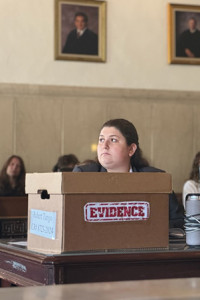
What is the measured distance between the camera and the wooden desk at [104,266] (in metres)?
2.78

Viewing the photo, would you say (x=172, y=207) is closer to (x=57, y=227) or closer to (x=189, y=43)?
(x=57, y=227)

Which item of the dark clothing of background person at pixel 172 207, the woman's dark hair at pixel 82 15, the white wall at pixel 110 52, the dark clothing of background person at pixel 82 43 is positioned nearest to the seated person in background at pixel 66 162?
the white wall at pixel 110 52

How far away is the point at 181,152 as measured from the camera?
12.0 meters

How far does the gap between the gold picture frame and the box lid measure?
9.11 metres

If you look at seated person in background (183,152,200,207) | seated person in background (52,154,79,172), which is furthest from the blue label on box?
seated person in background (52,154,79,172)

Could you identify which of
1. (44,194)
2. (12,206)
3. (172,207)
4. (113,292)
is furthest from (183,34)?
(113,292)

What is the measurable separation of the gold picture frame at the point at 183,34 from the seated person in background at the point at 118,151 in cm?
799

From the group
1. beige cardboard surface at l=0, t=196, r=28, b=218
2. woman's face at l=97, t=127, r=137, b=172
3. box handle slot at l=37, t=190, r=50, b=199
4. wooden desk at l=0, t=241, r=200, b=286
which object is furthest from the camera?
beige cardboard surface at l=0, t=196, r=28, b=218

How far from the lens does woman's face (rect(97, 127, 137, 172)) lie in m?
3.91

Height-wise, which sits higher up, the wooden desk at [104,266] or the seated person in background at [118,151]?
the seated person in background at [118,151]

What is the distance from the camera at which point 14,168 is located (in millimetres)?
10922

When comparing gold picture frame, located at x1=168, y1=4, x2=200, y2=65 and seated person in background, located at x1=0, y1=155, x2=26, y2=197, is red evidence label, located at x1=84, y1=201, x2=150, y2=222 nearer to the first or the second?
seated person in background, located at x1=0, y1=155, x2=26, y2=197

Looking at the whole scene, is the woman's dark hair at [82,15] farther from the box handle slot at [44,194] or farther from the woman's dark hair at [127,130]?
the box handle slot at [44,194]

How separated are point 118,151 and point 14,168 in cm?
712
